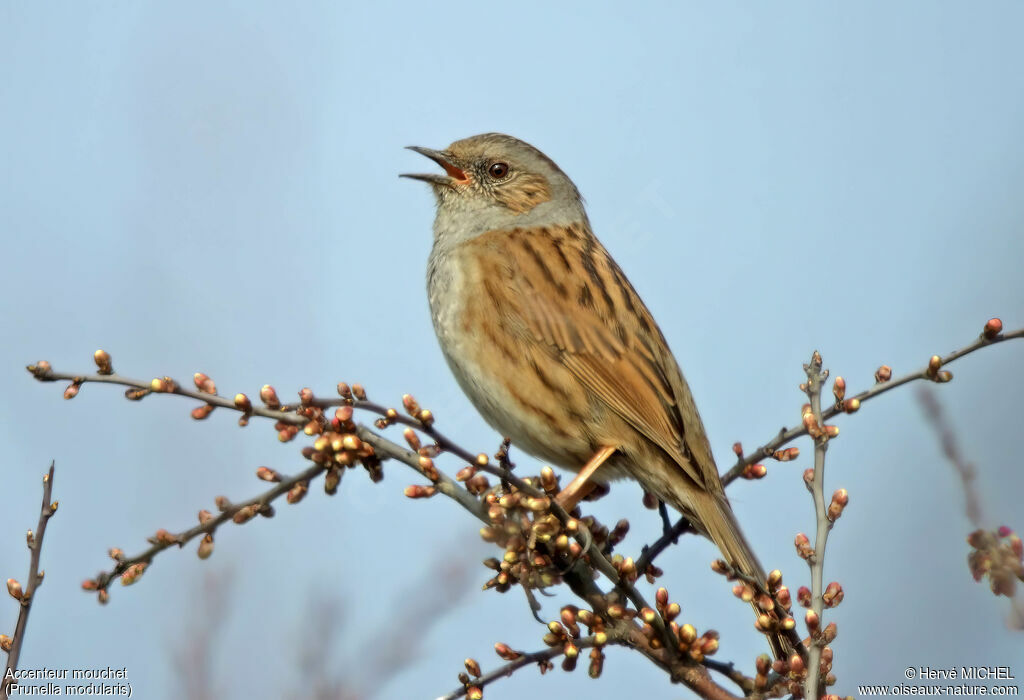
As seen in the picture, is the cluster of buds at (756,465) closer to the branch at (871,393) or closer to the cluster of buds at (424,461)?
the branch at (871,393)

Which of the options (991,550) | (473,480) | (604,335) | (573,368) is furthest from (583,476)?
(991,550)

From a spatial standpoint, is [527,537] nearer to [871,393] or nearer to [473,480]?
[473,480]

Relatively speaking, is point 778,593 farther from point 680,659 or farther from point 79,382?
point 79,382

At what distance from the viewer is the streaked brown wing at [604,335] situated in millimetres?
4664

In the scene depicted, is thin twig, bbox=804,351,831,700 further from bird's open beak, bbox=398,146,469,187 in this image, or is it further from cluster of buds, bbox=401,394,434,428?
bird's open beak, bbox=398,146,469,187

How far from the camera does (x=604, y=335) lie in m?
4.89

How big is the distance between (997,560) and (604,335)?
8.01 feet

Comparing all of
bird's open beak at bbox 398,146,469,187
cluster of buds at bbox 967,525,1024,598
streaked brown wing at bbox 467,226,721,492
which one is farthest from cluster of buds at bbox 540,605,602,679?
bird's open beak at bbox 398,146,469,187

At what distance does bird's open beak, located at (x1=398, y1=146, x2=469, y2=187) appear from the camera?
586 centimetres

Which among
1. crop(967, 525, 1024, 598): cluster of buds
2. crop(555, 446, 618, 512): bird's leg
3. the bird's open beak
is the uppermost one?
the bird's open beak

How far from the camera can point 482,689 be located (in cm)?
303

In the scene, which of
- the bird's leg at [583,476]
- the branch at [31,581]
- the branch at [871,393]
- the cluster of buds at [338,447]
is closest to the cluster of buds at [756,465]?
the branch at [871,393]

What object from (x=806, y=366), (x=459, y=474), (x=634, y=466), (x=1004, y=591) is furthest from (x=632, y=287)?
(x=1004, y=591)

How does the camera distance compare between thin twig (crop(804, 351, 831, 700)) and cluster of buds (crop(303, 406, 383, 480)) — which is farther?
cluster of buds (crop(303, 406, 383, 480))
